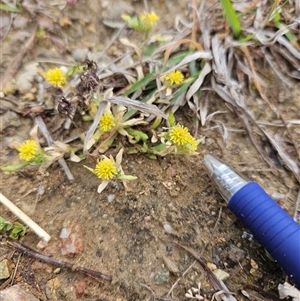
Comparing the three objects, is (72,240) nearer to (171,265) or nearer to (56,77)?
(171,265)

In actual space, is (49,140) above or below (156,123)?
below

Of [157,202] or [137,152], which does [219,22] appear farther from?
[157,202]

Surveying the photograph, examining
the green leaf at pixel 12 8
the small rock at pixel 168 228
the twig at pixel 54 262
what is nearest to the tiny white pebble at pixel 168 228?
the small rock at pixel 168 228

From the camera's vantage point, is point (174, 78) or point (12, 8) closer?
point (174, 78)

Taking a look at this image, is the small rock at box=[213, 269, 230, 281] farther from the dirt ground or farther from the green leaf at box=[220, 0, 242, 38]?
the green leaf at box=[220, 0, 242, 38]

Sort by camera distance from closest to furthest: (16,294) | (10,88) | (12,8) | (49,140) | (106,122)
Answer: (16,294) < (106,122) < (49,140) < (10,88) < (12,8)

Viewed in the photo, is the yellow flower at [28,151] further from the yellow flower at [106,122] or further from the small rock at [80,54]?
the small rock at [80,54]

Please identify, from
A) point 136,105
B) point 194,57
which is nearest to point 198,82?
point 194,57
